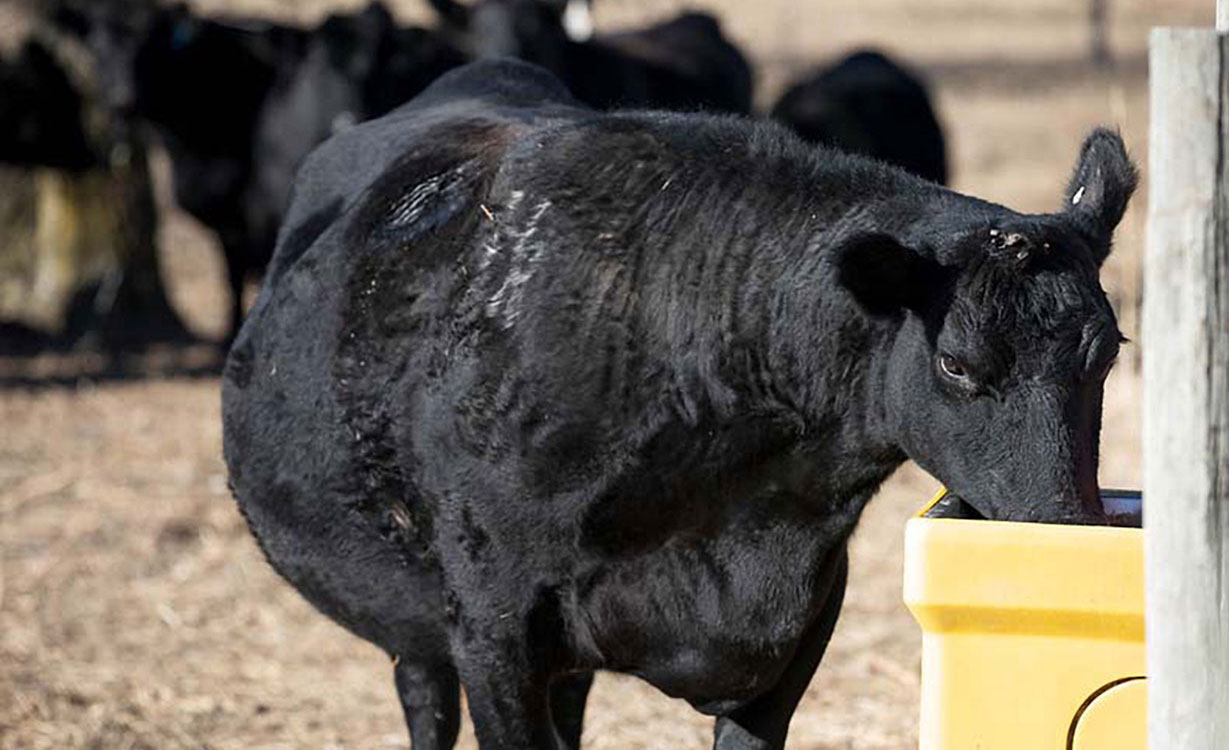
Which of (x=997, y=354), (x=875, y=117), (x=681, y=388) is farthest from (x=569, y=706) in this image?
(x=875, y=117)

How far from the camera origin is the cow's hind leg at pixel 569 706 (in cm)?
506

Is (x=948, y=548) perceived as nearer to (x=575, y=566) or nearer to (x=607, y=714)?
(x=575, y=566)

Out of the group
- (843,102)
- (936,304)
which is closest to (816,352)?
(936,304)

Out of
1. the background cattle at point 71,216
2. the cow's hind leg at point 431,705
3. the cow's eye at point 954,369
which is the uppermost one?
the cow's eye at point 954,369

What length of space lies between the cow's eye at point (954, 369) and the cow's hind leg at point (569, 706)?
167 cm

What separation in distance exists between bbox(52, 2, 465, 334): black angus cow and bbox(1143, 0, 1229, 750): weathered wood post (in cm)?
1047

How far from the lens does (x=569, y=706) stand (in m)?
5.07

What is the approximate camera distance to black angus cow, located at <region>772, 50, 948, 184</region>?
1345cm

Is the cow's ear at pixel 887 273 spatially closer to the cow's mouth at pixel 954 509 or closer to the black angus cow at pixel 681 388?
the black angus cow at pixel 681 388

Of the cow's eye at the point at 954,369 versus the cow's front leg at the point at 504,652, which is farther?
the cow's front leg at the point at 504,652

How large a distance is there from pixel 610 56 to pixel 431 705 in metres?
8.93

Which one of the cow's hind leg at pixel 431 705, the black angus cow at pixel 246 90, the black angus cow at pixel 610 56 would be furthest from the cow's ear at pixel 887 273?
the black angus cow at pixel 246 90

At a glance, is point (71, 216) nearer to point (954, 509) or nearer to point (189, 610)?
point (189, 610)

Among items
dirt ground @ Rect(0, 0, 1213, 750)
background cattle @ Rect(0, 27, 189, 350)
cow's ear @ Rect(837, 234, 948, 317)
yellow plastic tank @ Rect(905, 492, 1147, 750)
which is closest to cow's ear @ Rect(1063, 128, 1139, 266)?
cow's ear @ Rect(837, 234, 948, 317)
